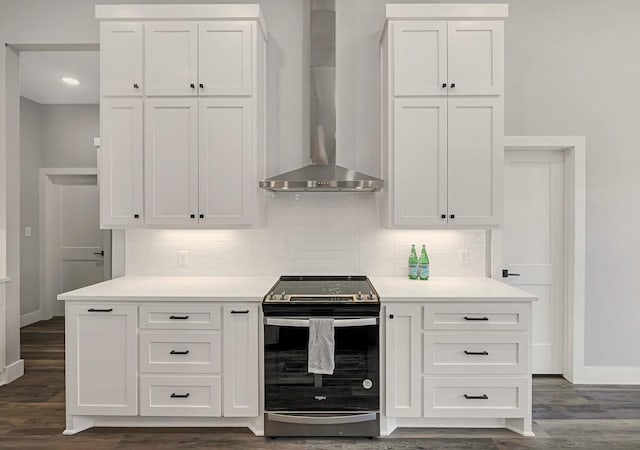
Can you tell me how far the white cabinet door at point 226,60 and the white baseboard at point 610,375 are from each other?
3.48m

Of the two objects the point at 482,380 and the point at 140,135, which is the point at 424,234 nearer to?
the point at 482,380

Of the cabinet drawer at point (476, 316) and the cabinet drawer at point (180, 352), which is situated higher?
the cabinet drawer at point (476, 316)

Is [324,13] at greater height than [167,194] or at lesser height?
greater

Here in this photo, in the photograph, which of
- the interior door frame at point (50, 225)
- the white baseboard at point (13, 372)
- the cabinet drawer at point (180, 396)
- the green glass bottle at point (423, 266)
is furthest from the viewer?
the interior door frame at point (50, 225)

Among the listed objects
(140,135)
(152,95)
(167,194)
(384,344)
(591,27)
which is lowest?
(384,344)

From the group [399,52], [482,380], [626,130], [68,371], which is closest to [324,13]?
[399,52]

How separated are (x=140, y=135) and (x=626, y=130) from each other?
378 centimetres

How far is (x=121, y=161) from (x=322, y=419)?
7.22ft

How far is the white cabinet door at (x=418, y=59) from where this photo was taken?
3006 mm

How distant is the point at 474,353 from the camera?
270 cm

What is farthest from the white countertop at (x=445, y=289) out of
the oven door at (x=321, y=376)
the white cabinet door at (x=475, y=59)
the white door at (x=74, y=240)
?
the white door at (x=74, y=240)

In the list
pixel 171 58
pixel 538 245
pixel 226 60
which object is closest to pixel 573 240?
pixel 538 245

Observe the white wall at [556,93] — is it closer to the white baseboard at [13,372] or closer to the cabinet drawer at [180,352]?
the white baseboard at [13,372]

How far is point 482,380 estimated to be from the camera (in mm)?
2693
